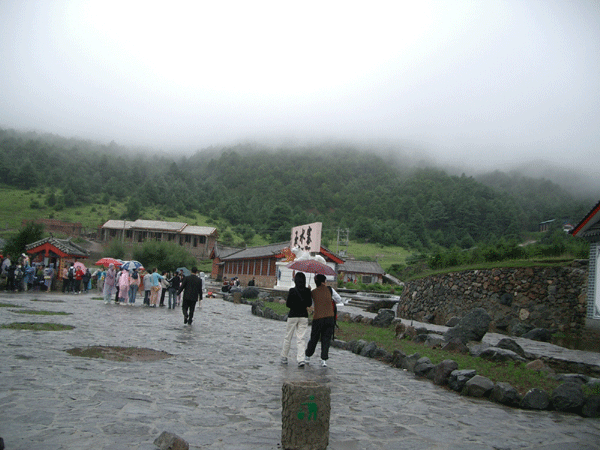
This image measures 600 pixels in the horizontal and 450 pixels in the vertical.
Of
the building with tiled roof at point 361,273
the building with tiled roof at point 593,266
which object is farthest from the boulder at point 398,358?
the building with tiled roof at point 361,273

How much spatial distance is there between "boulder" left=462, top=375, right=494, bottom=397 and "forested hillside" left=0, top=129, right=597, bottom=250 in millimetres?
66301

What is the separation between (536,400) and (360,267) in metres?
49.9

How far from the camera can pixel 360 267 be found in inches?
2212

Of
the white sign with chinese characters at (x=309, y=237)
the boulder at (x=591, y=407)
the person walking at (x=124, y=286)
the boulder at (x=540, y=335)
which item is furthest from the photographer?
the person walking at (x=124, y=286)

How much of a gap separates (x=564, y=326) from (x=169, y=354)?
511 inches

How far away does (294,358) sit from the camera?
9.99m

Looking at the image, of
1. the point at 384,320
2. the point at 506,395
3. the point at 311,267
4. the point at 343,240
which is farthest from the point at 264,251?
the point at 506,395

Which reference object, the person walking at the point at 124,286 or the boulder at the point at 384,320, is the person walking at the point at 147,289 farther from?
the boulder at the point at 384,320

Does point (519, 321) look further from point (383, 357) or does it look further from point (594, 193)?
point (594, 193)

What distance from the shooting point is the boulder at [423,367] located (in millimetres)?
8547

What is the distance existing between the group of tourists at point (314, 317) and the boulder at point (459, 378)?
2363 mm

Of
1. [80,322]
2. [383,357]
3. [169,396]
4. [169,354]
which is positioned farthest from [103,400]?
[80,322]

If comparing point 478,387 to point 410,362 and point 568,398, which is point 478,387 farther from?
point 410,362

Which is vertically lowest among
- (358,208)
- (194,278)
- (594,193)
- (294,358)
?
(294,358)
